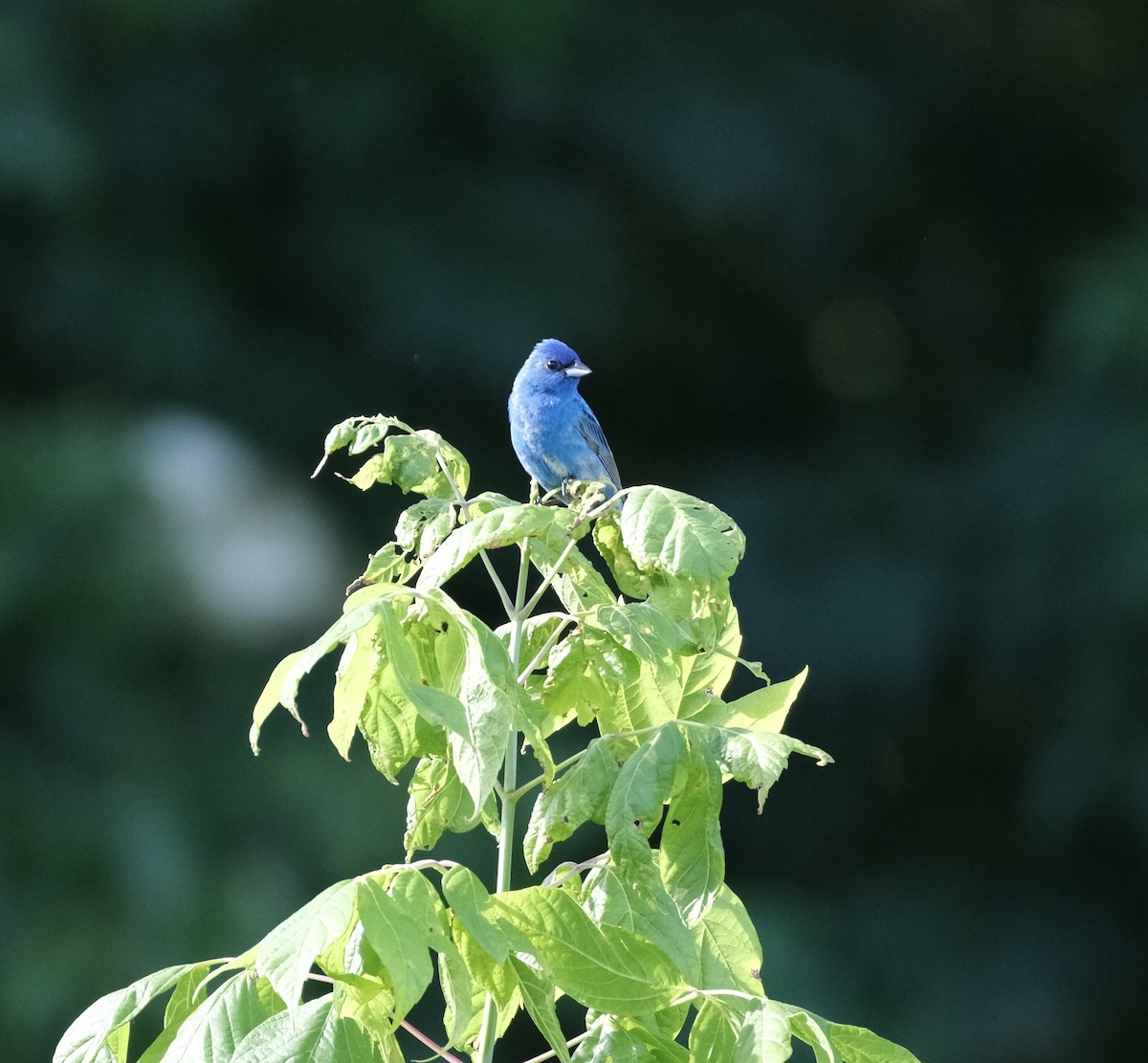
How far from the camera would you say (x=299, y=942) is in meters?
0.93

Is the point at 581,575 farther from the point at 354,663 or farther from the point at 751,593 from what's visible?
the point at 751,593

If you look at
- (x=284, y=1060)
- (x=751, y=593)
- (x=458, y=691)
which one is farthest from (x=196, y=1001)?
(x=751, y=593)

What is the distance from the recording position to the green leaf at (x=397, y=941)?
36.7 inches

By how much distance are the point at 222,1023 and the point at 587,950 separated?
0.76ft

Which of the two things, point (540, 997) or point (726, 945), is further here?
point (726, 945)

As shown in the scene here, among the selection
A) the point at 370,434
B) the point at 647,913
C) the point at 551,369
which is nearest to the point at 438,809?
the point at 647,913

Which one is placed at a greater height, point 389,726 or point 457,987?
point 389,726

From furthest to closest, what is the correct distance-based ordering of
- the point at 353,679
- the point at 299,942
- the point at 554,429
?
the point at 554,429, the point at 353,679, the point at 299,942

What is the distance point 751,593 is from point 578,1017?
153 centimetres

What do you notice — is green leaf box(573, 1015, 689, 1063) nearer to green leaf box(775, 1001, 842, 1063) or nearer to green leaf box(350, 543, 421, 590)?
green leaf box(775, 1001, 842, 1063)

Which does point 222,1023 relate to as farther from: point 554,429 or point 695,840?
point 554,429

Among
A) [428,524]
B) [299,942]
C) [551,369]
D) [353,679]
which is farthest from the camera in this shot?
[551,369]

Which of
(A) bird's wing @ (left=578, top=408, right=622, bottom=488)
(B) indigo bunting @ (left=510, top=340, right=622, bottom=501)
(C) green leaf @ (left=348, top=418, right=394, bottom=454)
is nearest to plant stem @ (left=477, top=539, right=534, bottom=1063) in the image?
(C) green leaf @ (left=348, top=418, right=394, bottom=454)

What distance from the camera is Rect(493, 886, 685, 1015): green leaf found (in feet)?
3.35
